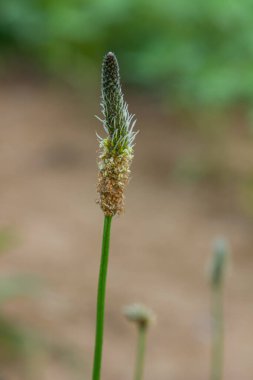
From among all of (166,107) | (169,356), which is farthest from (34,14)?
(169,356)

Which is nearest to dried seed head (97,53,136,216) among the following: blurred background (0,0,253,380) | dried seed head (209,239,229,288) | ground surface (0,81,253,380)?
dried seed head (209,239,229,288)

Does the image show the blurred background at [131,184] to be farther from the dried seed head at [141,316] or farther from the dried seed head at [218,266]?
the dried seed head at [141,316]

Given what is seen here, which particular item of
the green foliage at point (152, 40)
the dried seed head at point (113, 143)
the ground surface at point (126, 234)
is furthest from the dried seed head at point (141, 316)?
the green foliage at point (152, 40)

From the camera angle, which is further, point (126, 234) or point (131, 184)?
point (131, 184)

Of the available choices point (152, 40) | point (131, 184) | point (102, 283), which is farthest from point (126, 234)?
point (102, 283)

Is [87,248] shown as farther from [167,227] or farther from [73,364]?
[73,364]

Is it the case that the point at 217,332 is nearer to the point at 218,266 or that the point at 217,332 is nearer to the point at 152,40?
the point at 218,266

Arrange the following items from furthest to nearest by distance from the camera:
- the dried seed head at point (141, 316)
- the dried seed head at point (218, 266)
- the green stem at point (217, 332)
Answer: the green stem at point (217, 332) → the dried seed head at point (218, 266) → the dried seed head at point (141, 316)
